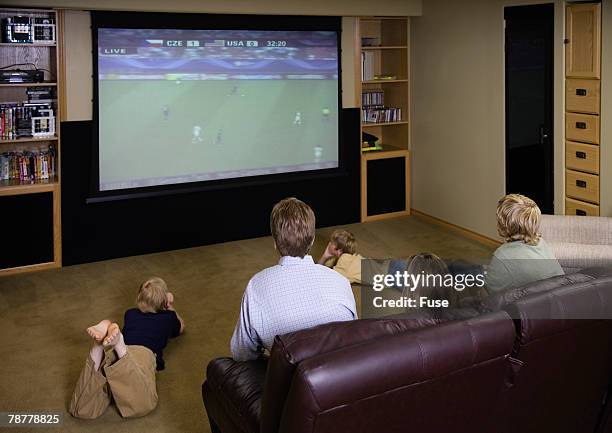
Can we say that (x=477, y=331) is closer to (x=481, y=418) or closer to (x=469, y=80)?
(x=481, y=418)

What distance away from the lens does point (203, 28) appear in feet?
21.7

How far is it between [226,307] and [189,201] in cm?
179

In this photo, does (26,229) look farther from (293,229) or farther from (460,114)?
(460,114)

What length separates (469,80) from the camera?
7023 mm

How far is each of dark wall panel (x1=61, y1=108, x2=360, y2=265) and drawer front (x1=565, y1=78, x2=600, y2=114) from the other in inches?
93.7

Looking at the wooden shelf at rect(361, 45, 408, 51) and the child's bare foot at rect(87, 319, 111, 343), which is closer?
the child's bare foot at rect(87, 319, 111, 343)

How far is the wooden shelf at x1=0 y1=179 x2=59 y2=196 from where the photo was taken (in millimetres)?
6023

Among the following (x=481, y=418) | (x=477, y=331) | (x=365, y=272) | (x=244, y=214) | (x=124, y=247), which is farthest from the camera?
(x=244, y=214)

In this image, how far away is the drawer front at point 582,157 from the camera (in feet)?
18.7

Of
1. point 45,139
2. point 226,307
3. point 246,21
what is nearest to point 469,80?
point 246,21

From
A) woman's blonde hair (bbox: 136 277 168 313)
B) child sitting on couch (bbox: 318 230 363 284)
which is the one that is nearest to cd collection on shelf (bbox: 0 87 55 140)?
woman's blonde hair (bbox: 136 277 168 313)

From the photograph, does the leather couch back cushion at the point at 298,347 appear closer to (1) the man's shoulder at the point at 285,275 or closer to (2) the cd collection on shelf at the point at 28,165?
(1) the man's shoulder at the point at 285,275

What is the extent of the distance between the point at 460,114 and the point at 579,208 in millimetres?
1737

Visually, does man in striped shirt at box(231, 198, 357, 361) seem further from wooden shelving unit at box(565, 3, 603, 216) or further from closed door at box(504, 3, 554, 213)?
closed door at box(504, 3, 554, 213)
